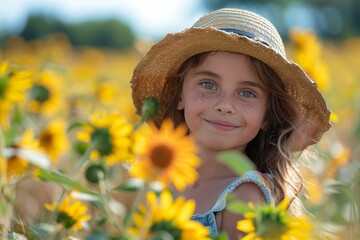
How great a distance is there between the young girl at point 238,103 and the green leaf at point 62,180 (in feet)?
1.50

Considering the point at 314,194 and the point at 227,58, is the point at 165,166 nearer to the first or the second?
the point at 227,58

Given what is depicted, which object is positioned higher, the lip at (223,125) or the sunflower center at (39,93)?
the lip at (223,125)

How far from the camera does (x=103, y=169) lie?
4.92ft

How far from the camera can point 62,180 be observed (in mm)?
1066

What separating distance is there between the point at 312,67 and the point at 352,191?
153 centimetres

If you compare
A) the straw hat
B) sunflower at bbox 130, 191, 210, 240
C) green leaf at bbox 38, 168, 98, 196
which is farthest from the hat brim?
sunflower at bbox 130, 191, 210, 240

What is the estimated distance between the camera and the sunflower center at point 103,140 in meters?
1.47

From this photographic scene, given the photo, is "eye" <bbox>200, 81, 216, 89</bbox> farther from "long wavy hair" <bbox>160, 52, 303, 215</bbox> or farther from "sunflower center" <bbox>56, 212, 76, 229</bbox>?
"sunflower center" <bbox>56, 212, 76, 229</bbox>

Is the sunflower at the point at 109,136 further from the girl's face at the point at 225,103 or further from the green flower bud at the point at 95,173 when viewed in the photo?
the girl's face at the point at 225,103

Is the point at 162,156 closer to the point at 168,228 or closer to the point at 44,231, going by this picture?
the point at 168,228

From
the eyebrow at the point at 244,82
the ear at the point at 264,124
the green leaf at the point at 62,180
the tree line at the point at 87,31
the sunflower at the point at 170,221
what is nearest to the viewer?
the sunflower at the point at 170,221

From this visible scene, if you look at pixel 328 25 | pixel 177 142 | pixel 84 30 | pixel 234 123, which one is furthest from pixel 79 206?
pixel 328 25

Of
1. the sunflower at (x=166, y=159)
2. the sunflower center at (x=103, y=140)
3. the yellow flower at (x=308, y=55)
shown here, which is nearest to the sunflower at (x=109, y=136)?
the sunflower center at (x=103, y=140)

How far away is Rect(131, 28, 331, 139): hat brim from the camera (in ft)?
5.14
